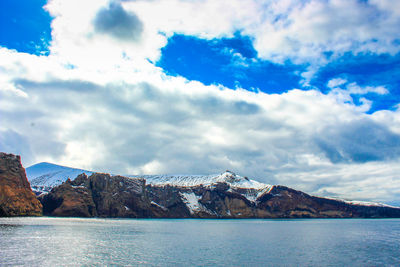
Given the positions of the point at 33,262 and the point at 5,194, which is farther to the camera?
the point at 5,194

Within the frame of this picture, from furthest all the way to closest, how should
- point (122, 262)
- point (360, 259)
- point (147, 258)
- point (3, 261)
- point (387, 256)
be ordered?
point (387, 256)
point (360, 259)
point (147, 258)
point (122, 262)
point (3, 261)

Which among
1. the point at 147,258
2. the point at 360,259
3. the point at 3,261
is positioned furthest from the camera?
the point at 360,259

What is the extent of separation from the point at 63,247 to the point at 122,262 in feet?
75.0

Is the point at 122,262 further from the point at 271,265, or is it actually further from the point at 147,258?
the point at 271,265

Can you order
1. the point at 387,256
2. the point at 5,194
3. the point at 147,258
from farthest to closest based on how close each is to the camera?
A: the point at 5,194 < the point at 387,256 < the point at 147,258

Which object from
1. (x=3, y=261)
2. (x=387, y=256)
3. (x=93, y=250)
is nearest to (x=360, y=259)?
(x=387, y=256)

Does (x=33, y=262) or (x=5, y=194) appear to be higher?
(x=5, y=194)

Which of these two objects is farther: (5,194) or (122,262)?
(5,194)

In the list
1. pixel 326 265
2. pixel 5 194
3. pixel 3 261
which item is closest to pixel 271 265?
pixel 326 265

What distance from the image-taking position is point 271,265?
182 ft

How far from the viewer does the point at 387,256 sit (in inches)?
2675

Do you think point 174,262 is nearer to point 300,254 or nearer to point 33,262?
point 33,262

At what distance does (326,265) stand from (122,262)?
39459mm

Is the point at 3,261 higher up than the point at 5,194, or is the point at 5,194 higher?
the point at 5,194
